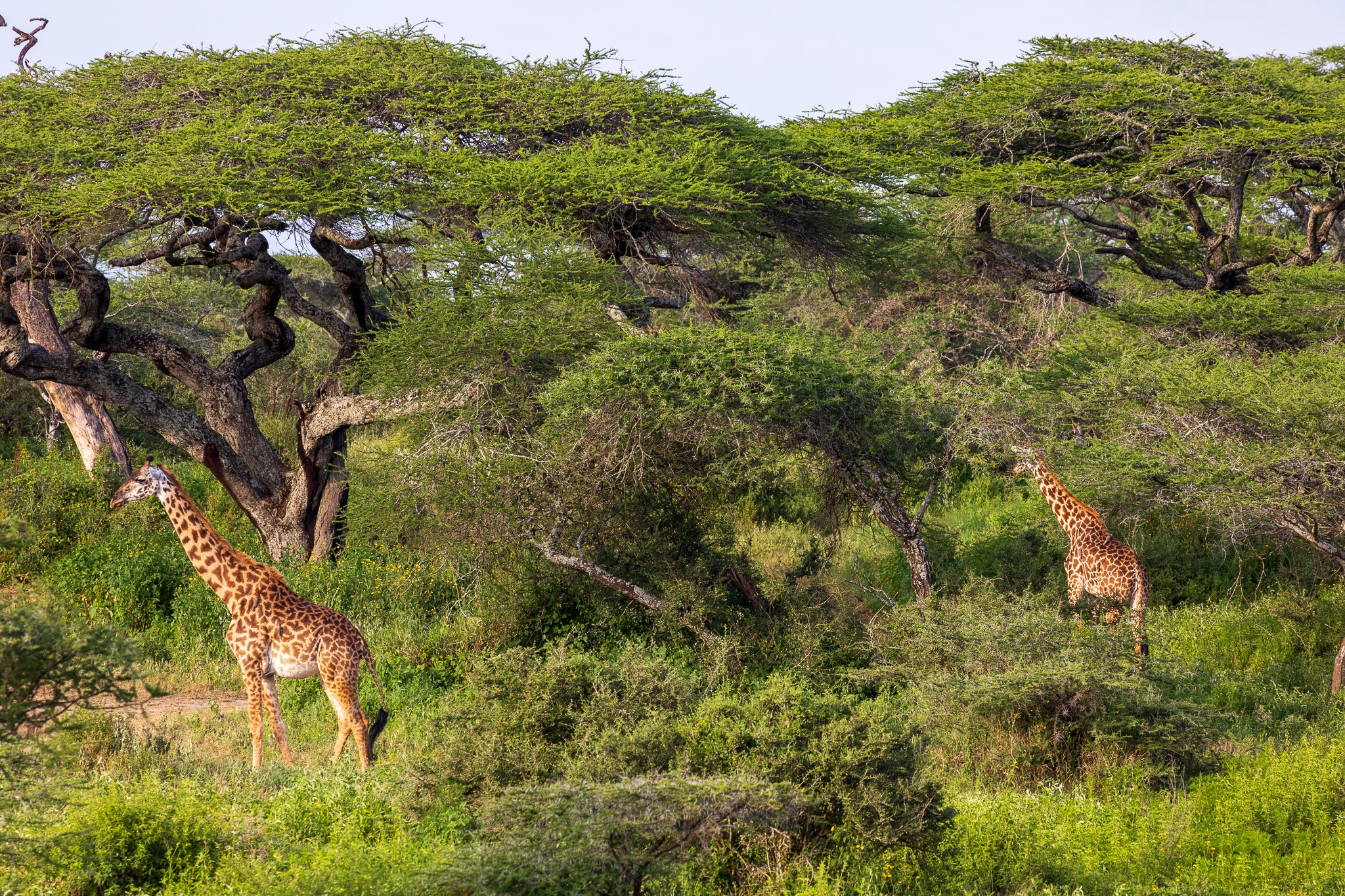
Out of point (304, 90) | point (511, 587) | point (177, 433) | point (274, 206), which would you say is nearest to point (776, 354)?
point (511, 587)

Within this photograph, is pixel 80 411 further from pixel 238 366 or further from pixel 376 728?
pixel 376 728

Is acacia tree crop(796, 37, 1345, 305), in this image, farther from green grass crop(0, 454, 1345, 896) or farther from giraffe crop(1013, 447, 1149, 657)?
green grass crop(0, 454, 1345, 896)

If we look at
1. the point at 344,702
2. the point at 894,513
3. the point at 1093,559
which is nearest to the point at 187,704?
the point at 344,702

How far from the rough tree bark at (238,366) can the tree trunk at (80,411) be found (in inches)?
26.8

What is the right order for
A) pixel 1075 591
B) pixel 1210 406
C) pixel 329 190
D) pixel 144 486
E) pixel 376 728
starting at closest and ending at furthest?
pixel 376 728 < pixel 144 486 < pixel 1210 406 < pixel 1075 591 < pixel 329 190

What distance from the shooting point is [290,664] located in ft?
27.1

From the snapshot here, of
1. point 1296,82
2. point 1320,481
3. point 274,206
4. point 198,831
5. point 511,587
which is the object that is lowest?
point 198,831

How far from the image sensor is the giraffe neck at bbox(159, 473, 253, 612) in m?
8.70

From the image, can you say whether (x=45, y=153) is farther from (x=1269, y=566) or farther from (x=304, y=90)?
(x=1269, y=566)

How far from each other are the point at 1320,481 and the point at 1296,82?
6514mm

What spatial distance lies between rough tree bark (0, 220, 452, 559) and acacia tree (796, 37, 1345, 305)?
22.0ft

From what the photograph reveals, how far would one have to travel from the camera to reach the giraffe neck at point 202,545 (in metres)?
8.70

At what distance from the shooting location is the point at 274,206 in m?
11.9

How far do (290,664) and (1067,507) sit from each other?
24.2ft
